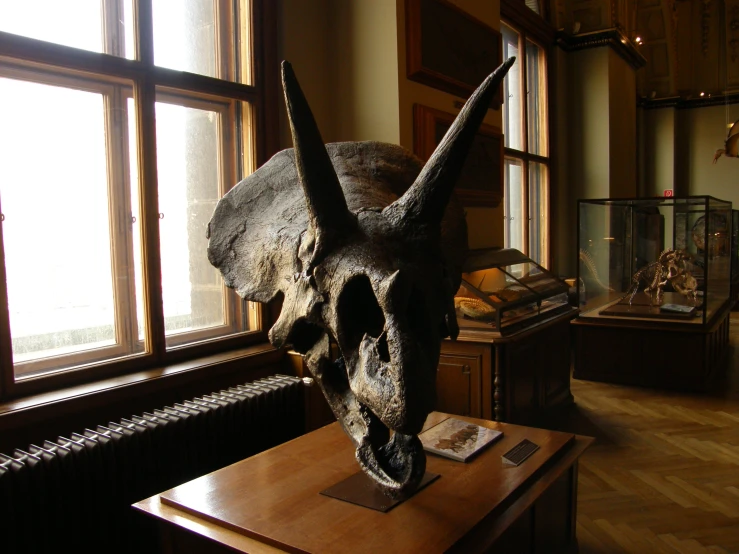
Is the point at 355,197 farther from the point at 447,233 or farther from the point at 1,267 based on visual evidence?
the point at 1,267

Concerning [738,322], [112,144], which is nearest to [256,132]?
[112,144]

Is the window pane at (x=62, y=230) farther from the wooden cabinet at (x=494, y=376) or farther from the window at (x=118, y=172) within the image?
the wooden cabinet at (x=494, y=376)

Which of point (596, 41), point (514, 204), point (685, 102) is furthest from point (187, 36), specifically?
point (685, 102)

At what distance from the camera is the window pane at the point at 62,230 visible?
3.49m

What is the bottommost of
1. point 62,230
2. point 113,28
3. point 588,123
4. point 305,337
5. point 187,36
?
point 305,337

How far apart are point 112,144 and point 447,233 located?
8.09 feet

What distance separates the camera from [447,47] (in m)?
5.80

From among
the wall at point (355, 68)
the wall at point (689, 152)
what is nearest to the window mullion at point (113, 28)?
the wall at point (355, 68)

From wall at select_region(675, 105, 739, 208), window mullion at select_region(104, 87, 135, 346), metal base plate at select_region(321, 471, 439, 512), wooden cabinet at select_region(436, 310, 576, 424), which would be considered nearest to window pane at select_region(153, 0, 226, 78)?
window mullion at select_region(104, 87, 135, 346)

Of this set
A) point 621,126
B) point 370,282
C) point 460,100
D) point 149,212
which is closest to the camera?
point 370,282

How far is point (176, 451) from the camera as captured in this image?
3504mm

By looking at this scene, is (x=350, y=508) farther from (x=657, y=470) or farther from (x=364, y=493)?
(x=657, y=470)

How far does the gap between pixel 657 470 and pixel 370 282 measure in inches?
156

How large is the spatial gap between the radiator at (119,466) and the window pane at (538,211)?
721 cm
